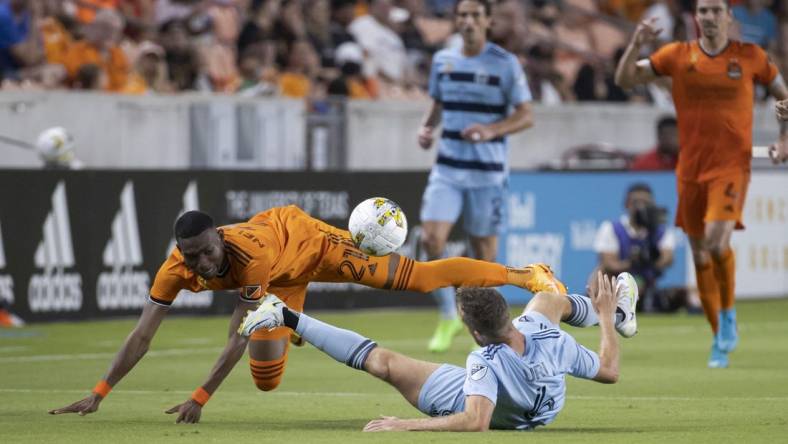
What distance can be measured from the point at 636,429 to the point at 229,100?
12101mm

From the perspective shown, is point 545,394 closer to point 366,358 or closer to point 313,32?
point 366,358

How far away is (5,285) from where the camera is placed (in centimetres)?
1742

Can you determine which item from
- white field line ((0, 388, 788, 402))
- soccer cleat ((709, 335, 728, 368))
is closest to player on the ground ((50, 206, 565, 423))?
white field line ((0, 388, 788, 402))

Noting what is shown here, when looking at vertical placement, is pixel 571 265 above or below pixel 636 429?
below

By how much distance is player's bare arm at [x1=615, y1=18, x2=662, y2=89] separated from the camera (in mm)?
12570

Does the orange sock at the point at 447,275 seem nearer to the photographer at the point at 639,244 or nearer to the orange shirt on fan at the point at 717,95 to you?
the orange shirt on fan at the point at 717,95

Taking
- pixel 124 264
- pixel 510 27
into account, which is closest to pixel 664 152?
pixel 510 27

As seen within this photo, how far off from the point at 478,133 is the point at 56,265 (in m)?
5.81

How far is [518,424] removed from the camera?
29.7ft

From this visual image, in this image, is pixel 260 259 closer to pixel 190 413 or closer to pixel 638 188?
pixel 190 413

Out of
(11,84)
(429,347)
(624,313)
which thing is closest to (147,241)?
(11,84)

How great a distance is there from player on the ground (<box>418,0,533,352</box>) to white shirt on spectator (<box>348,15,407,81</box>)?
31.6 ft

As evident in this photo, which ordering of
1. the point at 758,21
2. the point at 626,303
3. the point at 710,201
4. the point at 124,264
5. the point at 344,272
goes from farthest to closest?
the point at 758,21, the point at 124,264, the point at 710,201, the point at 344,272, the point at 626,303

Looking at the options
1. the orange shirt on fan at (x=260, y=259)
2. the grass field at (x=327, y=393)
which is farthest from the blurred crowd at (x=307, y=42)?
the orange shirt on fan at (x=260, y=259)
